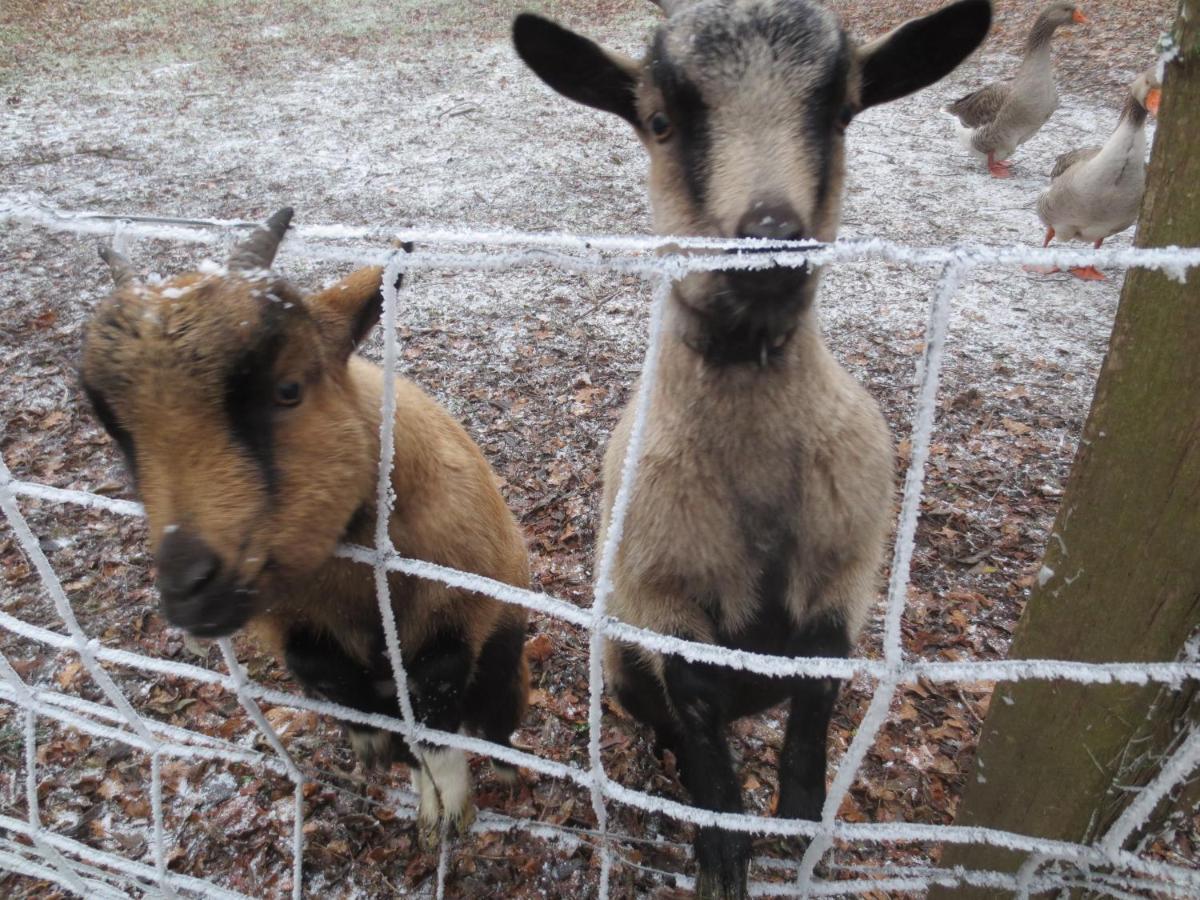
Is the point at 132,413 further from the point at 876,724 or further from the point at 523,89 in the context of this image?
the point at 523,89

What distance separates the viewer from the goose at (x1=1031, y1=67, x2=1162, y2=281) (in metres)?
6.13

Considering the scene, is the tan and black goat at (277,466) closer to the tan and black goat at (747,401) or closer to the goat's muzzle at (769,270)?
the tan and black goat at (747,401)

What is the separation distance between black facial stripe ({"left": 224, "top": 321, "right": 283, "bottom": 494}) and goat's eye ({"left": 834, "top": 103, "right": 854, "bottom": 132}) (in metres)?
1.61

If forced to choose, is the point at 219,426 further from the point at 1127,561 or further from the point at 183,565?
the point at 1127,561

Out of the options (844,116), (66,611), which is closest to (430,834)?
(66,611)

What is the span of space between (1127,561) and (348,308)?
1854mm

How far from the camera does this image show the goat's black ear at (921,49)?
216 cm

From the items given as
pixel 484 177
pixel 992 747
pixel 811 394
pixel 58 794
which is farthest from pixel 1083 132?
pixel 58 794

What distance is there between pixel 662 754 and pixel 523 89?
11.7m

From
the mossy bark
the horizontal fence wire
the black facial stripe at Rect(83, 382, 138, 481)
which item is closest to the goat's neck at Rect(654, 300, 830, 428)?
the horizontal fence wire

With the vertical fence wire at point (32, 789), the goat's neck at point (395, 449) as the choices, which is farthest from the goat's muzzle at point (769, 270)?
the vertical fence wire at point (32, 789)

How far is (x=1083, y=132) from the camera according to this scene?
979 centimetres

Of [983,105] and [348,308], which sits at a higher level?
[983,105]

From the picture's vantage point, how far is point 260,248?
1.83 metres
